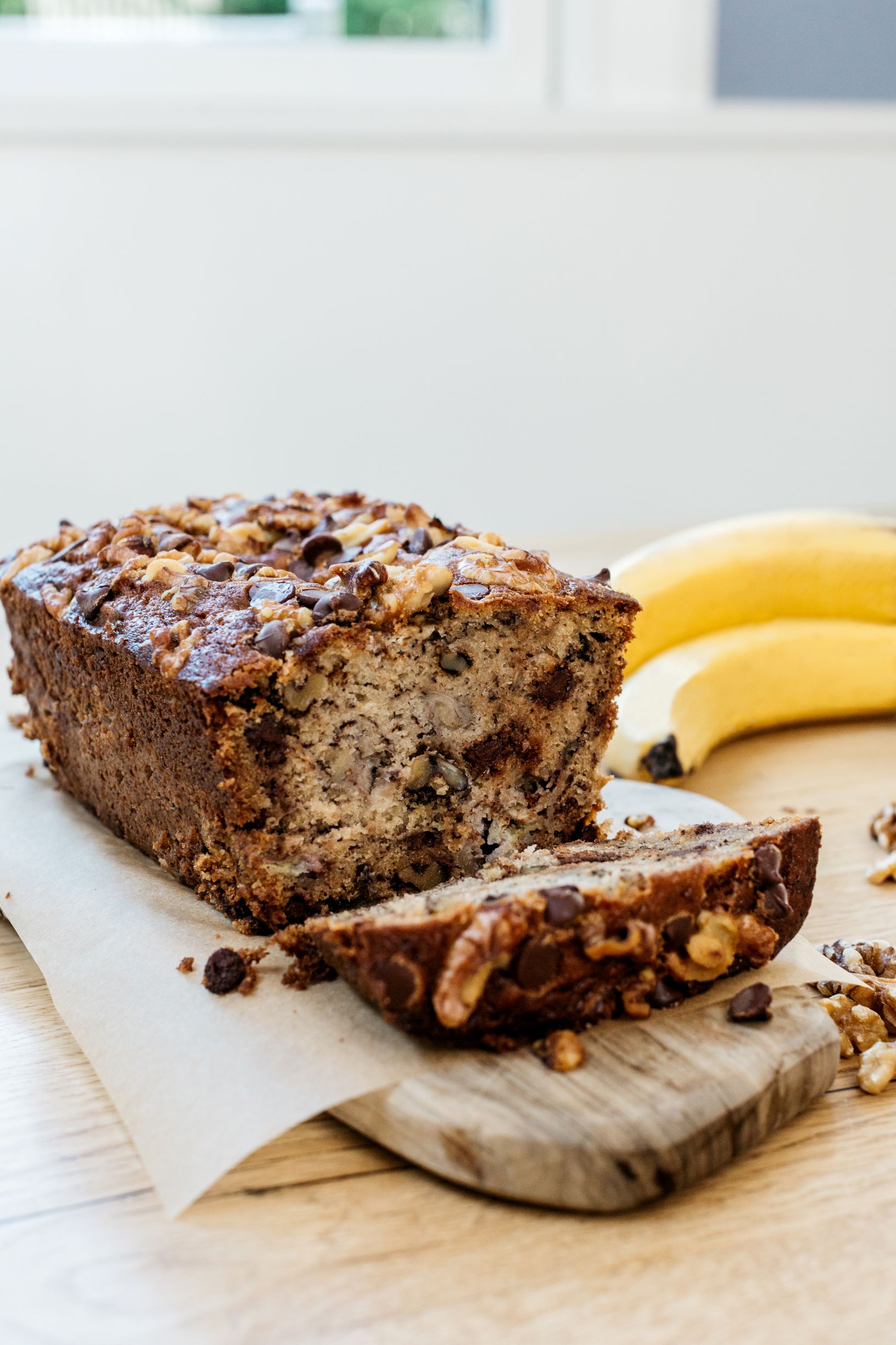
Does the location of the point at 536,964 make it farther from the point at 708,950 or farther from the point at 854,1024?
the point at 854,1024

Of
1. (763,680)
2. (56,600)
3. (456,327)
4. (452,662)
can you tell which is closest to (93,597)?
(56,600)

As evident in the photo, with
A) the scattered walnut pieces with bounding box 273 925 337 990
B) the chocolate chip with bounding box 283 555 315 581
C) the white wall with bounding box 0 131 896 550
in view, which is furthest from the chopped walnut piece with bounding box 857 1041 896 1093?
the white wall with bounding box 0 131 896 550

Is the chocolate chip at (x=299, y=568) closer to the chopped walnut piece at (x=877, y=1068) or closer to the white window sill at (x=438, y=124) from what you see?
the chopped walnut piece at (x=877, y=1068)

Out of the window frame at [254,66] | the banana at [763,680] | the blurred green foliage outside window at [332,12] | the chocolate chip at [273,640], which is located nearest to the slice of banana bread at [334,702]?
the chocolate chip at [273,640]

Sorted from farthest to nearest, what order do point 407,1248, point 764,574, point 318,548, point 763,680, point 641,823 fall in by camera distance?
1. point 764,574
2. point 763,680
3. point 641,823
4. point 318,548
5. point 407,1248

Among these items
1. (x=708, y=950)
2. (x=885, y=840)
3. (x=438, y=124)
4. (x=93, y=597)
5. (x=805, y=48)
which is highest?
(x=805, y=48)

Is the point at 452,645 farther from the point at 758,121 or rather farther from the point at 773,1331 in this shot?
the point at 758,121

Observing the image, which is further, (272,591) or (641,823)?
(641,823)
